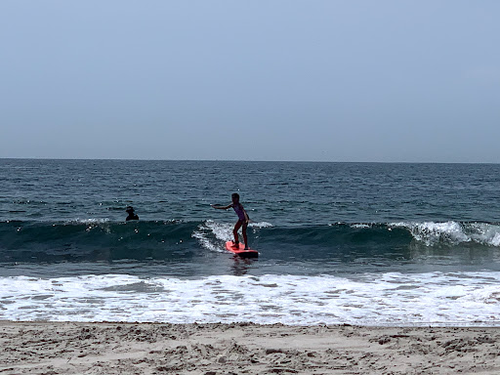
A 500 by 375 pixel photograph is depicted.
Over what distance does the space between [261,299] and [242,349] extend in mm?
3666

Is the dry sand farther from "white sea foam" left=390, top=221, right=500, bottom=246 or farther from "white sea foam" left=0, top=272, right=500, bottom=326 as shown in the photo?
"white sea foam" left=390, top=221, right=500, bottom=246

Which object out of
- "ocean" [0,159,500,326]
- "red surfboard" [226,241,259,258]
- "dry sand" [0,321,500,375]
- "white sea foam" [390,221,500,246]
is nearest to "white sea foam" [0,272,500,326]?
"ocean" [0,159,500,326]

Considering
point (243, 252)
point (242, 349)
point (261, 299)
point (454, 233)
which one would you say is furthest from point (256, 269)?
point (454, 233)

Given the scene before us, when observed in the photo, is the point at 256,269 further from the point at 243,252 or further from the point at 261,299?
the point at 261,299

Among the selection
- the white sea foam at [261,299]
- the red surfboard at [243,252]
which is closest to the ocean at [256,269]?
the white sea foam at [261,299]

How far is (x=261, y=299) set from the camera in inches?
384

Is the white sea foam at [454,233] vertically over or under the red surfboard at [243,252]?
over

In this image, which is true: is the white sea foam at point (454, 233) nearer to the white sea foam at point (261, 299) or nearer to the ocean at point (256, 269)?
the ocean at point (256, 269)

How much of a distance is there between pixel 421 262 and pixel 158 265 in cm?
757

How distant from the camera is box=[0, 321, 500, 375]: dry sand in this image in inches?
216

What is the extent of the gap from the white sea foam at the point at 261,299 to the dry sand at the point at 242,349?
0.99 meters

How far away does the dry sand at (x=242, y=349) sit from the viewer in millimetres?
5477

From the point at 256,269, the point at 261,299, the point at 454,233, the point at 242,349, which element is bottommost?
the point at 256,269

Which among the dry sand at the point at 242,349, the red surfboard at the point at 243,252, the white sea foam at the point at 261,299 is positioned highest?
the dry sand at the point at 242,349
